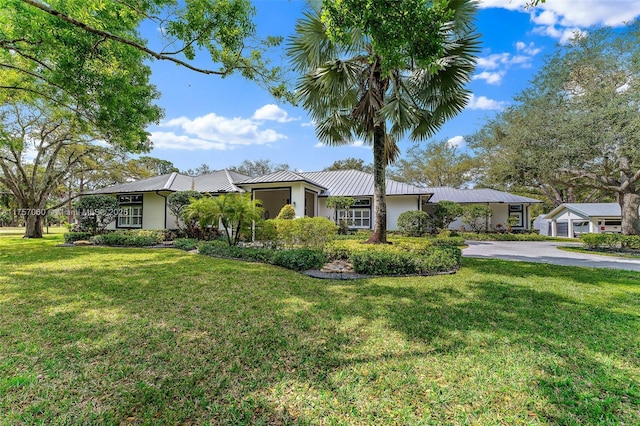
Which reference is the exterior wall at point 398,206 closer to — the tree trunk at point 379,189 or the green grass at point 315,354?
the tree trunk at point 379,189

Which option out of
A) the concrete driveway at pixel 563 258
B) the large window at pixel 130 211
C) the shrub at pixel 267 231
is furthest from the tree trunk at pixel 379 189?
the large window at pixel 130 211

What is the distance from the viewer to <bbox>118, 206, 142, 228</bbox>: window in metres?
18.2

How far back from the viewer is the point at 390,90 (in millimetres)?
10289

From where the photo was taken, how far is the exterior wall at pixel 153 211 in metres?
17.6

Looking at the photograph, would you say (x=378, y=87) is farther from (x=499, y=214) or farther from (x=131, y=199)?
(x=499, y=214)

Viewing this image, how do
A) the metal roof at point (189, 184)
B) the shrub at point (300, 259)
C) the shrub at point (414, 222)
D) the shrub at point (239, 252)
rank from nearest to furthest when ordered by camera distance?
the shrub at point (300, 259) → the shrub at point (239, 252) → the shrub at point (414, 222) → the metal roof at point (189, 184)

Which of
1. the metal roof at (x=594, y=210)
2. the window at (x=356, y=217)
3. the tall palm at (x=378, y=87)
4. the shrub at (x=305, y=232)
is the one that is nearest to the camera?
the tall palm at (x=378, y=87)

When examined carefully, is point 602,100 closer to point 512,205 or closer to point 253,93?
point 512,205

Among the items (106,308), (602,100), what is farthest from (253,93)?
(602,100)

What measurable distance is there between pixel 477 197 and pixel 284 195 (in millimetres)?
15857

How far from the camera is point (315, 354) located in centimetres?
305

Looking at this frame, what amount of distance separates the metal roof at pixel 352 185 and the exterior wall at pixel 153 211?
10.5 meters

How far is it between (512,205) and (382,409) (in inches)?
1025

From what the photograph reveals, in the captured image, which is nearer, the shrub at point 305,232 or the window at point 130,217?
the shrub at point 305,232
